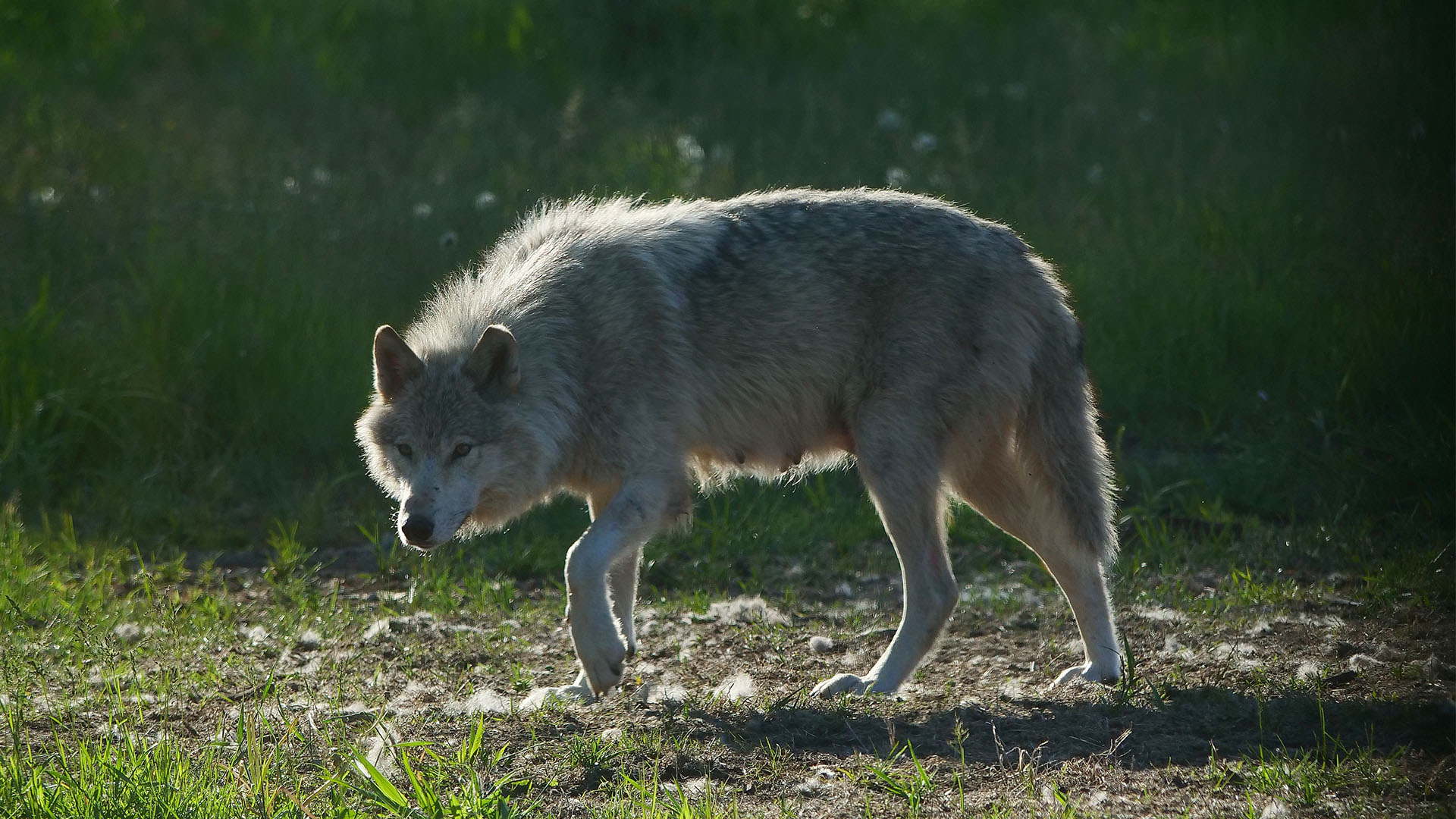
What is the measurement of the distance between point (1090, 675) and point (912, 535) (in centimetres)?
76

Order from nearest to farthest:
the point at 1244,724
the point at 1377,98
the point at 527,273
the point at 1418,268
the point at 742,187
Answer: the point at 1244,724
the point at 527,273
the point at 1418,268
the point at 742,187
the point at 1377,98

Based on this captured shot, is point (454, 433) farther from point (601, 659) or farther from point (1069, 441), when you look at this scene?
point (1069, 441)

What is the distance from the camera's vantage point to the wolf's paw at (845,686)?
14.0 ft

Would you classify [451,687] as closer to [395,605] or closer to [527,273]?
[395,605]

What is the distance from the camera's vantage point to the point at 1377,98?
9.26 metres

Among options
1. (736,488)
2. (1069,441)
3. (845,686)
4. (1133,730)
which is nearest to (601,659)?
(845,686)

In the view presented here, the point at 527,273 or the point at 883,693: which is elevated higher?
the point at 527,273

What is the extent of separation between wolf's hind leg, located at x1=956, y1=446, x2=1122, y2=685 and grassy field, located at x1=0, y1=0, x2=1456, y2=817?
18 centimetres

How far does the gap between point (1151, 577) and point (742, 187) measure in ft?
13.6

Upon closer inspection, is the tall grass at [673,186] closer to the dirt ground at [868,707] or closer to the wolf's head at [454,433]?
the dirt ground at [868,707]

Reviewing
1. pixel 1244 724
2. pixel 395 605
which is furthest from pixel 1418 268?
pixel 395 605

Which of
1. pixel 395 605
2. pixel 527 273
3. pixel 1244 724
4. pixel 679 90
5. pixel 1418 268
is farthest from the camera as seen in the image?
pixel 679 90

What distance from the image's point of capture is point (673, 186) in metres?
8.49

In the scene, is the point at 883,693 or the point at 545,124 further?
the point at 545,124
